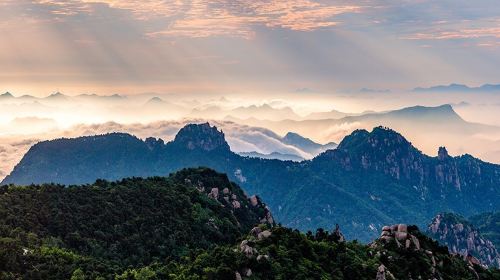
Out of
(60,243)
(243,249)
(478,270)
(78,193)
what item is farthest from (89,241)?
(478,270)

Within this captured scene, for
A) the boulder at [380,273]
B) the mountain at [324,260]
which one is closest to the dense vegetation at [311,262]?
the mountain at [324,260]

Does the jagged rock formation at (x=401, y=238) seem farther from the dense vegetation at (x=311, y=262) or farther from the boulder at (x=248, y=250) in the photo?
the boulder at (x=248, y=250)

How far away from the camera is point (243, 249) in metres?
110

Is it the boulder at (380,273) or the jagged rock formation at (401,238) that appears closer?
the boulder at (380,273)

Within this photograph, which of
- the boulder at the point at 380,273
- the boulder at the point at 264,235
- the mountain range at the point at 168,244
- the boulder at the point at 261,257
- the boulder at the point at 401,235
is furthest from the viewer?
the boulder at the point at 401,235

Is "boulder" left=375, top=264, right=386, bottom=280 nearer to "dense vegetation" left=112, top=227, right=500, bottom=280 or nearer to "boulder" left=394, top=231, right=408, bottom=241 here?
"dense vegetation" left=112, top=227, right=500, bottom=280

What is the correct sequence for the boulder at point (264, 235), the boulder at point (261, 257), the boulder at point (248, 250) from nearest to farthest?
the boulder at point (261, 257), the boulder at point (248, 250), the boulder at point (264, 235)

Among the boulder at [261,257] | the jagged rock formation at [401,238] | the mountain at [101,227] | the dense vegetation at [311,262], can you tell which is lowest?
the mountain at [101,227]

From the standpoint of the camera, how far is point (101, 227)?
159 metres

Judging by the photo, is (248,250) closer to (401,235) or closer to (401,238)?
(401,238)

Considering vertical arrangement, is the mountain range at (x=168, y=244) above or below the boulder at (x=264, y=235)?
below

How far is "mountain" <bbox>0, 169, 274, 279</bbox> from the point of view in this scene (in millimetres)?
119188

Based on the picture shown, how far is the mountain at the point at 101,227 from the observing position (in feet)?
391

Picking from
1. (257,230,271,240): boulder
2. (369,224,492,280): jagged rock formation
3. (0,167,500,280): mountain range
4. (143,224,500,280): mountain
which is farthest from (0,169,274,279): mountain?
(369,224,492,280): jagged rock formation
